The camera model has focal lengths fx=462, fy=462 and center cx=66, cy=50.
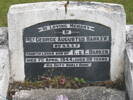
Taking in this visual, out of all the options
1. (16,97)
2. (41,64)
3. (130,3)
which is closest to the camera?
→ (16,97)

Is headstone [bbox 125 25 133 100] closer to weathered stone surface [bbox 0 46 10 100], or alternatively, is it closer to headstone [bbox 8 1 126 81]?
headstone [bbox 8 1 126 81]

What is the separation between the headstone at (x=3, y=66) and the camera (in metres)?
4.31

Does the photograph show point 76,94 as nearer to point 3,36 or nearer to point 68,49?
point 68,49

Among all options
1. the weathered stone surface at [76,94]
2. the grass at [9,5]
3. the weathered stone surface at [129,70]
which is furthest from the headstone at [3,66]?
the grass at [9,5]

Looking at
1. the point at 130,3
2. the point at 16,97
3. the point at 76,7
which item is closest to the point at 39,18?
the point at 76,7

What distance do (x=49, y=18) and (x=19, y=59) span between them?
0.53 metres

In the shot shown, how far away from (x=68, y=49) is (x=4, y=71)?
2.26 ft

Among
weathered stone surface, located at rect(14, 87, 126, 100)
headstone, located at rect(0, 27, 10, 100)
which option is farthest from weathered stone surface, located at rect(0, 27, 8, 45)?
weathered stone surface, located at rect(14, 87, 126, 100)

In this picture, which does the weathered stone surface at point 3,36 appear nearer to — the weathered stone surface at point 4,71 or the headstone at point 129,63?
the weathered stone surface at point 4,71

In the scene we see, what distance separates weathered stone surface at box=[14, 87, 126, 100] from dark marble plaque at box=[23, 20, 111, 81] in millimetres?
266

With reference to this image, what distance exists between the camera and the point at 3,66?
14.6ft

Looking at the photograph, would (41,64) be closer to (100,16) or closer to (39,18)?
(39,18)

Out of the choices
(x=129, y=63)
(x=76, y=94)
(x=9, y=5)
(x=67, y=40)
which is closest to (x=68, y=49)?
(x=67, y=40)

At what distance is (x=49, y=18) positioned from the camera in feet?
15.0
